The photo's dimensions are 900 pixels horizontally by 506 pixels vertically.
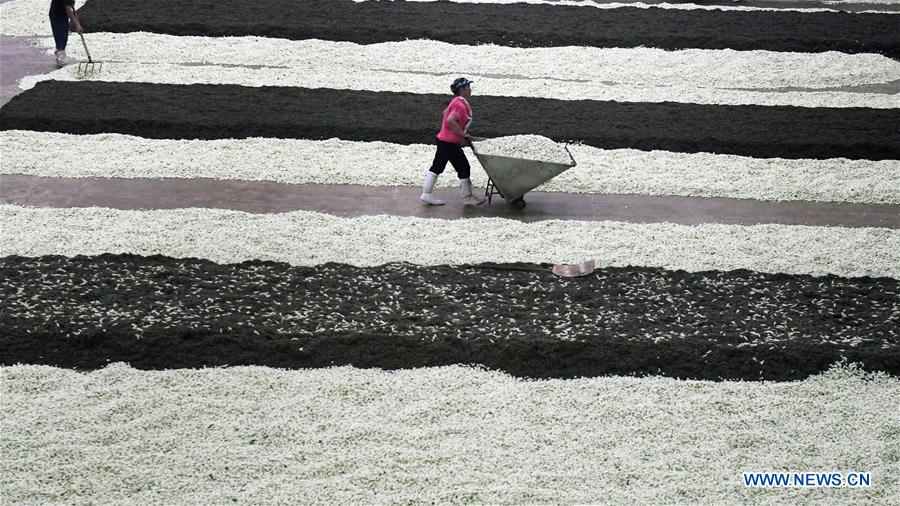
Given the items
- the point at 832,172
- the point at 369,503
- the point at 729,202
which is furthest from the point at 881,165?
the point at 369,503

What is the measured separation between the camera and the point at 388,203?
9227 mm

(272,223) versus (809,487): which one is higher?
(272,223)

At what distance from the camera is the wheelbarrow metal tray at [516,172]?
8789 mm

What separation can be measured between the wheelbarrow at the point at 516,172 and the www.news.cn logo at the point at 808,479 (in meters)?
3.76

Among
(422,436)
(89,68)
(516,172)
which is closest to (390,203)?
(516,172)

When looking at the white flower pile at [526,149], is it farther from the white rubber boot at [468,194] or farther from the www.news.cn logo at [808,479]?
the www.news.cn logo at [808,479]

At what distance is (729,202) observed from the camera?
9.46 meters

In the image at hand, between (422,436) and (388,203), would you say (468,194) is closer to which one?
(388,203)

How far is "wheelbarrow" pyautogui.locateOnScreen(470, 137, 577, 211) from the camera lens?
8.80 meters

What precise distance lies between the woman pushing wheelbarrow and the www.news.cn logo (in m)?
4.26

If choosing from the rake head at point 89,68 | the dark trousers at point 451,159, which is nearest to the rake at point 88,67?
the rake head at point 89,68

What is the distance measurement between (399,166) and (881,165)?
16.3 ft

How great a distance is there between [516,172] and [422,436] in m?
3.56

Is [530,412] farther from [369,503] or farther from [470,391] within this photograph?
[369,503]
